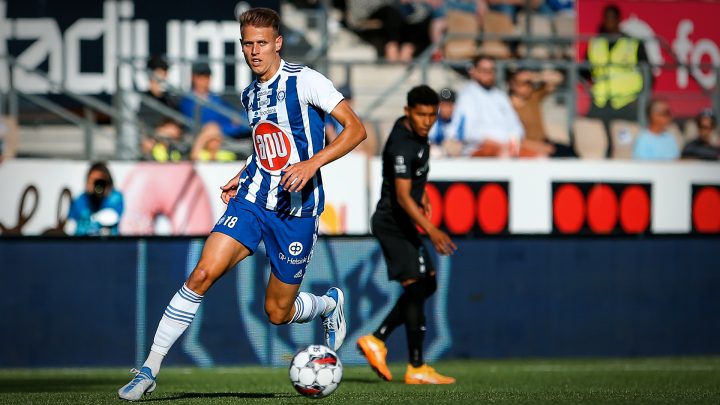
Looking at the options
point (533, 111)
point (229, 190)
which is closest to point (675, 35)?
point (533, 111)

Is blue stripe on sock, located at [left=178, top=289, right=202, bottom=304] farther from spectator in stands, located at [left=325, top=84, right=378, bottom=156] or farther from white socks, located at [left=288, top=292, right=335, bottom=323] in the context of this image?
spectator in stands, located at [left=325, top=84, right=378, bottom=156]

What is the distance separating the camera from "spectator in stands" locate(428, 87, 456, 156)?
1461 cm

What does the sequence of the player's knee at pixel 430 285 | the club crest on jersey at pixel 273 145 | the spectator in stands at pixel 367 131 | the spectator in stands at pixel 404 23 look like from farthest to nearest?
the spectator in stands at pixel 404 23 → the spectator in stands at pixel 367 131 → the player's knee at pixel 430 285 → the club crest on jersey at pixel 273 145

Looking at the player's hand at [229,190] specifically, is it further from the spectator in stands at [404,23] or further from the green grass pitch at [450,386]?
the spectator in stands at [404,23]

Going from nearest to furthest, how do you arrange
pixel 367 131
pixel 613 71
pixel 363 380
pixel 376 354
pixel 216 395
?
1. pixel 216 395
2. pixel 376 354
3. pixel 363 380
4. pixel 367 131
5. pixel 613 71

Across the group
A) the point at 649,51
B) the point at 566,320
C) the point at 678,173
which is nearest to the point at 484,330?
the point at 566,320

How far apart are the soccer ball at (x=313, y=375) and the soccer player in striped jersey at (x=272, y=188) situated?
66cm

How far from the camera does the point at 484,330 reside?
12734 millimetres

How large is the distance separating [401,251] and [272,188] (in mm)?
2491

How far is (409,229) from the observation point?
10094 millimetres

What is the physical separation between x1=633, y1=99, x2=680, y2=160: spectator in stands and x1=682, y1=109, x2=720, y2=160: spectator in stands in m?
0.17

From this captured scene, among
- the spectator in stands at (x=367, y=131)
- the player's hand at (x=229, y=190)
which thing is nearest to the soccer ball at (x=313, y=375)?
the player's hand at (x=229, y=190)

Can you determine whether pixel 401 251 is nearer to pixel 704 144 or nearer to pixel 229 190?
pixel 229 190

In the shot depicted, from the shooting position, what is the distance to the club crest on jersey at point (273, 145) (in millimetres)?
7652
